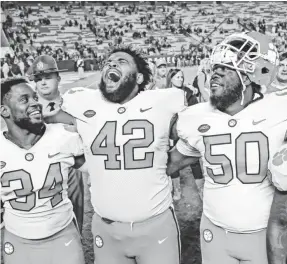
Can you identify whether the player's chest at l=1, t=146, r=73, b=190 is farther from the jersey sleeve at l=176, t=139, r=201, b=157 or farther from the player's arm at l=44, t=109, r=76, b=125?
the jersey sleeve at l=176, t=139, r=201, b=157

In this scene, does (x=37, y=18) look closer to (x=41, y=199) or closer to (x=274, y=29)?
(x=274, y=29)

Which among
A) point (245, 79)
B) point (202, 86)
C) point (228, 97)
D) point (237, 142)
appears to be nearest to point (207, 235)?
point (237, 142)

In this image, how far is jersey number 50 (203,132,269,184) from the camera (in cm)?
220

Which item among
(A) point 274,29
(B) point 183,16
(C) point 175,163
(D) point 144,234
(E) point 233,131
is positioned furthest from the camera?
(B) point 183,16

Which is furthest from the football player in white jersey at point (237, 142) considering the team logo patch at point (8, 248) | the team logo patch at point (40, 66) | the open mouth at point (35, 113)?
the team logo patch at point (40, 66)

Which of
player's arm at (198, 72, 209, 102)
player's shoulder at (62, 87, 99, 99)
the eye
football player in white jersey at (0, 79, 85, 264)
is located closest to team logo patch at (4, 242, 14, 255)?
football player in white jersey at (0, 79, 85, 264)

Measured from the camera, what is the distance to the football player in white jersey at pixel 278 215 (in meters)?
1.96

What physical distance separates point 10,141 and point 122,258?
95 centimetres

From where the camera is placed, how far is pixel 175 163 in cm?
256

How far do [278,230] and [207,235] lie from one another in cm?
45

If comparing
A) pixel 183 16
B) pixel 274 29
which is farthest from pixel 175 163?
pixel 183 16

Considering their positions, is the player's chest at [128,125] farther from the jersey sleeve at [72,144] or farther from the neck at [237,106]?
the neck at [237,106]

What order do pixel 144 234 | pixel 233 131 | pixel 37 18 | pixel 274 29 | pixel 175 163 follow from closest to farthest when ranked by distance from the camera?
1. pixel 233 131
2. pixel 144 234
3. pixel 175 163
4. pixel 274 29
5. pixel 37 18

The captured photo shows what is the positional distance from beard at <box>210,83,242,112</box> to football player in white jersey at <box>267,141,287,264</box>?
0.41 metres
